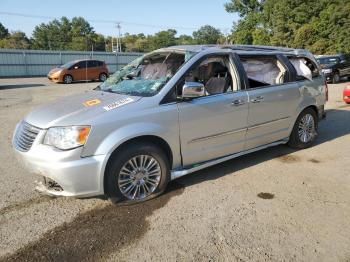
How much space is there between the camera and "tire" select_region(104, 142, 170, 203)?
3.99 meters

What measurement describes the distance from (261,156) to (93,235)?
336 centimetres

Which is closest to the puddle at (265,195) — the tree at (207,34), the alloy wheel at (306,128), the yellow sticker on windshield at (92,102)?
the alloy wheel at (306,128)

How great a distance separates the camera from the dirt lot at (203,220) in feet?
10.7

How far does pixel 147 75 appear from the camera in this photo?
16.4ft

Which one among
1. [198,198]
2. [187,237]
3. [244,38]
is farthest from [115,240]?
[244,38]

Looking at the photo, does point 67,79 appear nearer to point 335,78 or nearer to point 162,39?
point 335,78

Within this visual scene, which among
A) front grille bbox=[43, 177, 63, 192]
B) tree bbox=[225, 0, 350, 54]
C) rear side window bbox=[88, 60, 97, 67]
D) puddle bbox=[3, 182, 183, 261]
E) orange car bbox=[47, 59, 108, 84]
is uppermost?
tree bbox=[225, 0, 350, 54]

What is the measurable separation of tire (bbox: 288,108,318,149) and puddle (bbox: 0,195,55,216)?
4.09m

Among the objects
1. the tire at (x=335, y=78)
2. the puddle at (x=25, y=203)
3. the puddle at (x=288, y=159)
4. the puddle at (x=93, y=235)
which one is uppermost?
the tire at (x=335, y=78)

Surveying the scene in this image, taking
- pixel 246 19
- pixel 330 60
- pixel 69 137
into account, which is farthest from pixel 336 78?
pixel 246 19

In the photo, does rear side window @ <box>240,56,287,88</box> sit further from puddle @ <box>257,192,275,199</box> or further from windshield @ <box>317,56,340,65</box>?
windshield @ <box>317,56,340,65</box>

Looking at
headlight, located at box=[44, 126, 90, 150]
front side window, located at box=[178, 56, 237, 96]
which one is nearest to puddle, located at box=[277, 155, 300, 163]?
front side window, located at box=[178, 56, 237, 96]

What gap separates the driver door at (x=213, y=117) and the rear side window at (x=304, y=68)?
5.35ft

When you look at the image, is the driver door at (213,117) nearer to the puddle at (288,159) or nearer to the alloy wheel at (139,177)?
the alloy wheel at (139,177)
